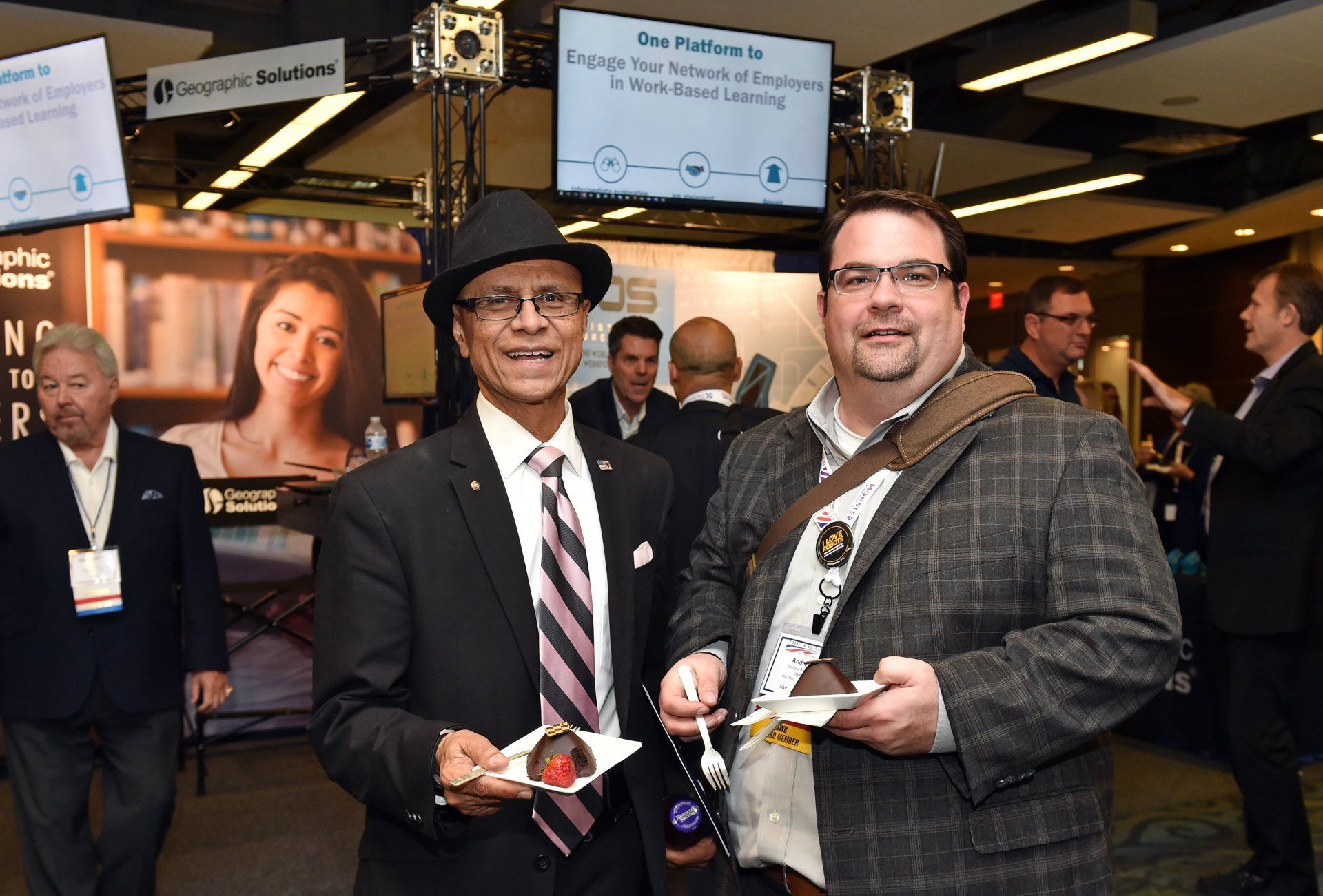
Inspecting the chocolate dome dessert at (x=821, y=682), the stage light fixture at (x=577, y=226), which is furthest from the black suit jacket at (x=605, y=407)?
the stage light fixture at (x=577, y=226)

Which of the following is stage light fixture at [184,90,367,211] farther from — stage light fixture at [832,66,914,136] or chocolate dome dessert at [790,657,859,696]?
chocolate dome dessert at [790,657,859,696]

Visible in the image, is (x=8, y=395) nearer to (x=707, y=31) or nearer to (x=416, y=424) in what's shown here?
Answer: (x=416, y=424)

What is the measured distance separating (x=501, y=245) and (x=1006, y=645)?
0.99 m

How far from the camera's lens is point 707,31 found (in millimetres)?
4465

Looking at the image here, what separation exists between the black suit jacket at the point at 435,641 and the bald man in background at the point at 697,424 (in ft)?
5.49

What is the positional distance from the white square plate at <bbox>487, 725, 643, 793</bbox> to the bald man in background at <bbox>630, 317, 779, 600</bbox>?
1840mm

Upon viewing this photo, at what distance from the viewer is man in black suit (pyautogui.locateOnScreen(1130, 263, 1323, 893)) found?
3553mm

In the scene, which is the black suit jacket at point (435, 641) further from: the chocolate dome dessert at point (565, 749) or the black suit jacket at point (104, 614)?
the black suit jacket at point (104, 614)

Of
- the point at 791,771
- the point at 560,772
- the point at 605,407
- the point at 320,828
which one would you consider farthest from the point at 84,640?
the point at 605,407

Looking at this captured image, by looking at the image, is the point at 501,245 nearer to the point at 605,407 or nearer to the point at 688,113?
the point at 688,113

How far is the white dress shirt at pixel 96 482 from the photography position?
324 cm

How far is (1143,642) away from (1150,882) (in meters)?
2.87

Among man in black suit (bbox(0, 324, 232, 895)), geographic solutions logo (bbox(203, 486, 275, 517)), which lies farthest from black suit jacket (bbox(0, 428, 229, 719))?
geographic solutions logo (bbox(203, 486, 275, 517))

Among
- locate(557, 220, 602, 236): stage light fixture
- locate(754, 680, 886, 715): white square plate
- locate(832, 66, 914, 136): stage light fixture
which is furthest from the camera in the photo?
locate(557, 220, 602, 236): stage light fixture
